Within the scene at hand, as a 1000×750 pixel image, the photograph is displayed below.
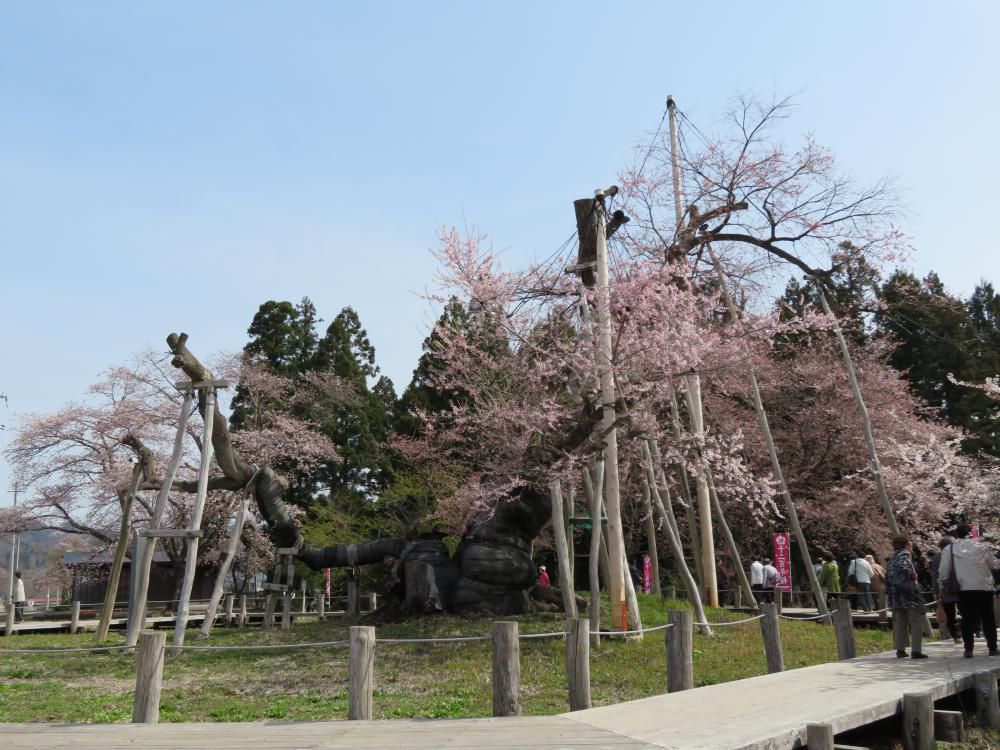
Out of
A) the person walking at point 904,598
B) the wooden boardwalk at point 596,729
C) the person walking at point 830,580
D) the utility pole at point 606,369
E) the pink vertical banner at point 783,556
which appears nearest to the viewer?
the wooden boardwalk at point 596,729

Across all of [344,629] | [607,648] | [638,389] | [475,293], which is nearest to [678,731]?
[607,648]

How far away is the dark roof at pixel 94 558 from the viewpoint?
34.5 m

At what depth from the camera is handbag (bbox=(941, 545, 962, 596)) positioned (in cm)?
989

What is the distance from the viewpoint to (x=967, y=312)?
38094 millimetres

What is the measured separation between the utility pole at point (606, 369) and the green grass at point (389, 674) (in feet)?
3.45

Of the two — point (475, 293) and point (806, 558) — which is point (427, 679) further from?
point (806, 558)

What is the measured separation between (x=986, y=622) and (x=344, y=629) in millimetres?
11935

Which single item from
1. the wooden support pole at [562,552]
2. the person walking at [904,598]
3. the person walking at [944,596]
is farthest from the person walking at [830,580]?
the person walking at [904,598]

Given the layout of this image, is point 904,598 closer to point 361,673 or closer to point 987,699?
point 987,699

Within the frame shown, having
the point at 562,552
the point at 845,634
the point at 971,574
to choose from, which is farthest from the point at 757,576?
the point at 971,574

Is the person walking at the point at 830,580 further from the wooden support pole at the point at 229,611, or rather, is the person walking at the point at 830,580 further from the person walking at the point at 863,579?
the wooden support pole at the point at 229,611

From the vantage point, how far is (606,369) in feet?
47.6

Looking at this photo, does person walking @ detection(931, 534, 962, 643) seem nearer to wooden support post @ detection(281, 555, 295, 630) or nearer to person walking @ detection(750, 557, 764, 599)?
person walking @ detection(750, 557, 764, 599)

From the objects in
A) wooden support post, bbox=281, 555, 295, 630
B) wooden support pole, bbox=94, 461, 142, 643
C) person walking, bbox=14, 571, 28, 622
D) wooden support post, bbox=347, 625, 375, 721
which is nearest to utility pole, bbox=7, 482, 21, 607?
person walking, bbox=14, 571, 28, 622
